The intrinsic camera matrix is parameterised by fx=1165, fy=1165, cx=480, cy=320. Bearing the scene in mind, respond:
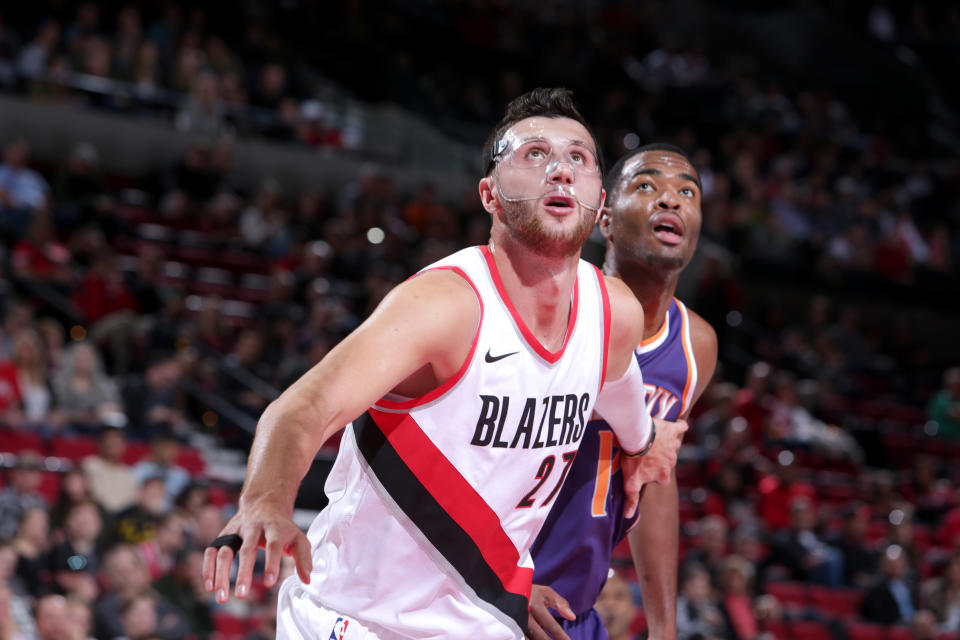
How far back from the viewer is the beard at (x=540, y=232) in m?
2.84

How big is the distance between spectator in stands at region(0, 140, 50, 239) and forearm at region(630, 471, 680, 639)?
8413 mm

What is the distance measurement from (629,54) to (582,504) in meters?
18.4

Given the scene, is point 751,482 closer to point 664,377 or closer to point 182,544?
point 182,544

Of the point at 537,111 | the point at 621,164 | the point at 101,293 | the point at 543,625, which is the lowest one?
the point at 101,293

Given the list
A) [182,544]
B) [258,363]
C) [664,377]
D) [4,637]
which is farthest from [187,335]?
[664,377]

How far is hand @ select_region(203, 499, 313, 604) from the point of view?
77.7 inches

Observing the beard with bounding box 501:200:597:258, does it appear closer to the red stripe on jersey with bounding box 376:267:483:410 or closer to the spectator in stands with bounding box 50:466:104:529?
the red stripe on jersey with bounding box 376:267:483:410

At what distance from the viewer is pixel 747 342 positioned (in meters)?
15.1

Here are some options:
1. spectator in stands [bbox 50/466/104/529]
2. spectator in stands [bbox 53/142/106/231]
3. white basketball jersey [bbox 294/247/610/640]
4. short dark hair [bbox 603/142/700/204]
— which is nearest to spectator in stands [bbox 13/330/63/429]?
spectator in stands [bbox 50/466/104/529]

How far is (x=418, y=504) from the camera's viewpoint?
2770 mm

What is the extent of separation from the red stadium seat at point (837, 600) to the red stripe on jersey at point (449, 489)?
8165 mm

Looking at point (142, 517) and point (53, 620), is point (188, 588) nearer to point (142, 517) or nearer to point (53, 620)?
point (142, 517)

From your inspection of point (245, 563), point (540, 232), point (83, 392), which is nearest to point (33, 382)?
point (83, 392)

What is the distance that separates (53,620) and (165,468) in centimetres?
206
